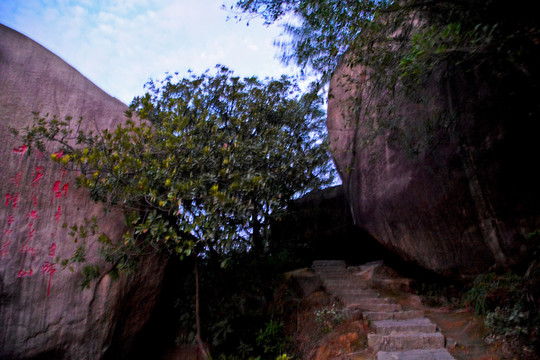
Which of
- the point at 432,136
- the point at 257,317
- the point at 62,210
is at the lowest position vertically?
the point at 257,317

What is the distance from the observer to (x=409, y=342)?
4.76 meters

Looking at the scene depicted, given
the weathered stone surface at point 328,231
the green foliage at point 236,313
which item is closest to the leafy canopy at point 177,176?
the green foliage at point 236,313

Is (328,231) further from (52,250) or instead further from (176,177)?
(52,250)

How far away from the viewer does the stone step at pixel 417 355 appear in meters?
4.39

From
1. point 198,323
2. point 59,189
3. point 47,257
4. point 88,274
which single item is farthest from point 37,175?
point 198,323

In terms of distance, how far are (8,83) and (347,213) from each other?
876 cm

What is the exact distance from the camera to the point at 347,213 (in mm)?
10805

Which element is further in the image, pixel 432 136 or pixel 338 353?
pixel 432 136

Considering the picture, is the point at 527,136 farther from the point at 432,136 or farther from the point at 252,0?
the point at 252,0

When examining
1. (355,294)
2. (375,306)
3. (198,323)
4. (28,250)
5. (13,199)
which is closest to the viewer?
(28,250)

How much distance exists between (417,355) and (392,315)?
1212mm

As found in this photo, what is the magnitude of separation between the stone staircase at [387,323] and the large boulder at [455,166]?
1.03 meters

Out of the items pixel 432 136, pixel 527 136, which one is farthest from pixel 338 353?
pixel 527 136

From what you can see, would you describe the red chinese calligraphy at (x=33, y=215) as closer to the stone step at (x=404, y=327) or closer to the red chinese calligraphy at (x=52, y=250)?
the red chinese calligraphy at (x=52, y=250)
